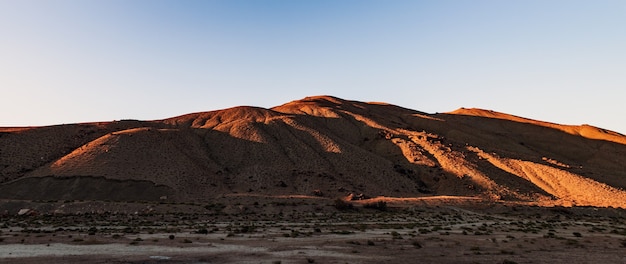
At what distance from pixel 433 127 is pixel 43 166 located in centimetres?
7490

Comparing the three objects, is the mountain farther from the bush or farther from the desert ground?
the desert ground

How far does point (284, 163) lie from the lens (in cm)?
7319

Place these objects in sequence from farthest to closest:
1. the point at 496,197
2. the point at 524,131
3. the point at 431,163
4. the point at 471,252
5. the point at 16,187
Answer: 1. the point at 524,131
2. the point at 431,163
3. the point at 496,197
4. the point at 16,187
5. the point at 471,252

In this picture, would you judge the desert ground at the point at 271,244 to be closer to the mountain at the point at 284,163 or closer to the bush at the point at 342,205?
the bush at the point at 342,205

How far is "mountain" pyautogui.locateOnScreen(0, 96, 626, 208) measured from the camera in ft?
205

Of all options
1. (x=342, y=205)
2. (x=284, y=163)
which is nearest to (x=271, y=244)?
(x=342, y=205)

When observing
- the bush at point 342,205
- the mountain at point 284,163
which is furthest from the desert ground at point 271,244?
the mountain at point 284,163

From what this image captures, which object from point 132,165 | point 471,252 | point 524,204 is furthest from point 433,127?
point 471,252

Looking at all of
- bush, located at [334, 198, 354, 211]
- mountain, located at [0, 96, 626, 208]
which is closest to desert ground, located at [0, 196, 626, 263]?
bush, located at [334, 198, 354, 211]

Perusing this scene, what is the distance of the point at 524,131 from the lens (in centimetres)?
11619

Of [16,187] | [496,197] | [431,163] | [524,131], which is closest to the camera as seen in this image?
[16,187]

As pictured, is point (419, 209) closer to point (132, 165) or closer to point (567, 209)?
point (567, 209)

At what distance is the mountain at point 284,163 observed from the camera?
2457 inches

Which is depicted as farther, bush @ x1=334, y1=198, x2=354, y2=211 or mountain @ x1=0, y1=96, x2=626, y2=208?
mountain @ x1=0, y1=96, x2=626, y2=208
